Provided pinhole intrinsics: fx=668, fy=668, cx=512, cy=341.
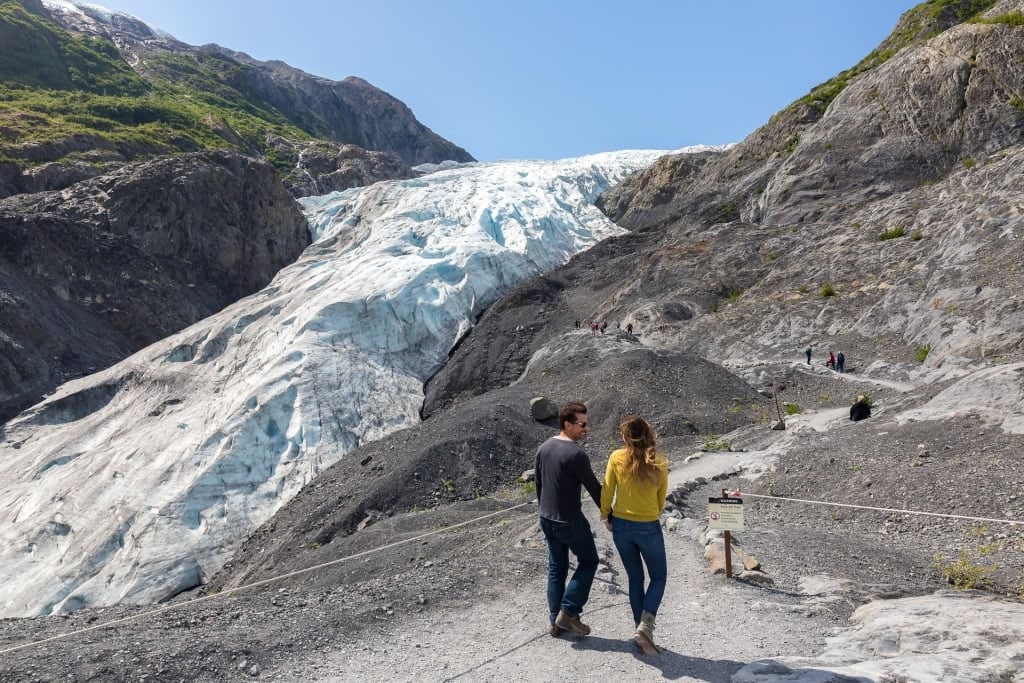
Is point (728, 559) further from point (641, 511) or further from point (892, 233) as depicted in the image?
point (892, 233)

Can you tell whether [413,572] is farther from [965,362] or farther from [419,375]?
[419,375]

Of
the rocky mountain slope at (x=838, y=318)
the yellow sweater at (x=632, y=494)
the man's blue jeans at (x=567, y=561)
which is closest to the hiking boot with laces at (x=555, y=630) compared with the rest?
the man's blue jeans at (x=567, y=561)

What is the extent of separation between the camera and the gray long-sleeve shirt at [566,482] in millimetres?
4832

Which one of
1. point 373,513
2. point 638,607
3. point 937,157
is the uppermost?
point 937,157

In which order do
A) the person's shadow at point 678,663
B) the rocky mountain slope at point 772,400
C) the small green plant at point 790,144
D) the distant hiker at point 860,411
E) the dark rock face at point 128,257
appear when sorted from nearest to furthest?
the person's shadow at point 678,663, the rocky mountain slope at point 772,400, the distant hiker at point 860,411, the dark rock face at point 128,257, the small green plant at point 790,144

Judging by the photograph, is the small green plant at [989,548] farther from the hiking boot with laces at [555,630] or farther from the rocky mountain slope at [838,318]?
the hiking boot with laces at [555,630]

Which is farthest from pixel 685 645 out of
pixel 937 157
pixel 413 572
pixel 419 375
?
pixel 937 157

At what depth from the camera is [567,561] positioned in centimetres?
500

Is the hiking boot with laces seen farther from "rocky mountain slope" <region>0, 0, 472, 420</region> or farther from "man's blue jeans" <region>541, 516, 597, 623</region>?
"rocky mountain slope" <region>0, 0, 472, 420</region>

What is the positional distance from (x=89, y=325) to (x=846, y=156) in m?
37.0

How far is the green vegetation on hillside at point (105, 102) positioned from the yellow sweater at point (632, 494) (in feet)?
151

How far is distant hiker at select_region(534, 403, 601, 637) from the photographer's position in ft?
16.0

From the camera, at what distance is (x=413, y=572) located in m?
7.50

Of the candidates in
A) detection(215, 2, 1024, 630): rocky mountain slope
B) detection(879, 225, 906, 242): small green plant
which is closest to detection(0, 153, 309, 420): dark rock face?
detection(215, 2, 1024, 630): rocky mountain slope
